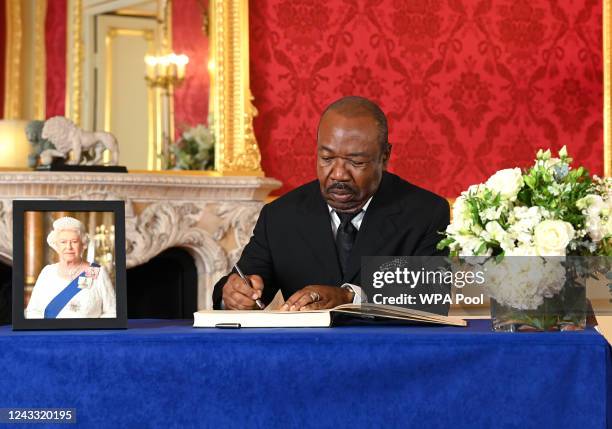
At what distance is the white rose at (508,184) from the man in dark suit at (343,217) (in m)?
0.82

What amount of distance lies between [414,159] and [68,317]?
3.93 metres

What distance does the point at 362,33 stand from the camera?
5.89m

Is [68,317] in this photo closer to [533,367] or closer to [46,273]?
[46,273]

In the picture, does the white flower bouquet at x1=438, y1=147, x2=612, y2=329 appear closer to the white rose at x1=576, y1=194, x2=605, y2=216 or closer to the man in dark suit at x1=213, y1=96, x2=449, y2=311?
the white rose at x1=576, y1=194, x2=605, y2=216

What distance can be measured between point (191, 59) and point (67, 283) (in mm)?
3419

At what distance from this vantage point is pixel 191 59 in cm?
551

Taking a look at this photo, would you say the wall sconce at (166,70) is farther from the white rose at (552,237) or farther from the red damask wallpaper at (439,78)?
the white rose at (552,237)

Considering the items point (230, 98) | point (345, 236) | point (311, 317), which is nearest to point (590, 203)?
point (311, 317)

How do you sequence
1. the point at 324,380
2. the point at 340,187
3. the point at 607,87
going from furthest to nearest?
1. the point at 607,87
2. the point at 340,187
3. the point at 324,380

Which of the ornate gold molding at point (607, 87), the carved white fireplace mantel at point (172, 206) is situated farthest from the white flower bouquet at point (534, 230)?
the ornate gold molding at point (607, 87)

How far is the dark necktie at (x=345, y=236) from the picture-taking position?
3.09m

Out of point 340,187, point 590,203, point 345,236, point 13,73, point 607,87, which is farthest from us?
point 607,87

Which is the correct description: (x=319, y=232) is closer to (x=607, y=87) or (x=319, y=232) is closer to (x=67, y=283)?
(x=67, y=283)

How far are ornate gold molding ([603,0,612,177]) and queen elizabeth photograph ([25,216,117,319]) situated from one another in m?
4.59
